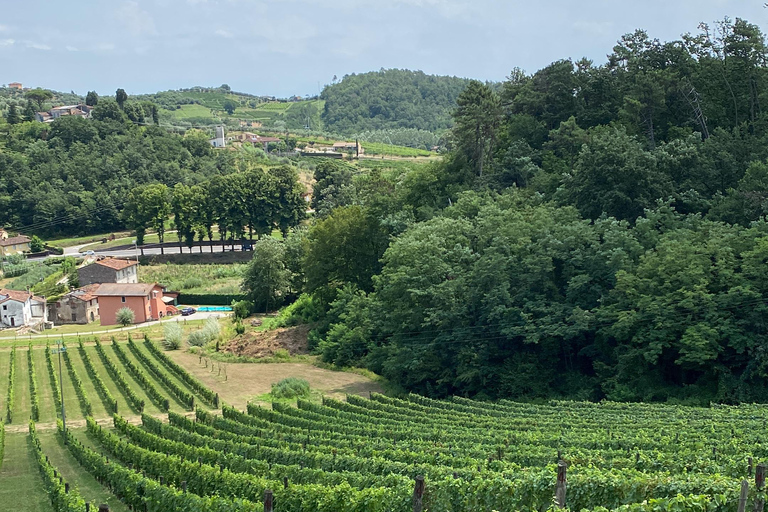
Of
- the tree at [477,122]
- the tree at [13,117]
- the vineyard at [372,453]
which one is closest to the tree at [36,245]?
the tree at [13,117]

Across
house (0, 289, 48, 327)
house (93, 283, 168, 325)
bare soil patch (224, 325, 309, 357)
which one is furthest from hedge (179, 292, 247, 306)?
bare soil patch (224, 325, 309, 357)

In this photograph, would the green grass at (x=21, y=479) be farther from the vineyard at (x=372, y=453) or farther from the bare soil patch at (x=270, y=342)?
the bare soil patch at (x=270, y=342)

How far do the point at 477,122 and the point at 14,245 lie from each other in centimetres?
6738

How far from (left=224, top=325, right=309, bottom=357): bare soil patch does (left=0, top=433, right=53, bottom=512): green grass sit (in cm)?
2088

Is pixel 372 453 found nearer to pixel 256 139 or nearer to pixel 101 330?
pixel 101 330

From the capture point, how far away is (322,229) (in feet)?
204

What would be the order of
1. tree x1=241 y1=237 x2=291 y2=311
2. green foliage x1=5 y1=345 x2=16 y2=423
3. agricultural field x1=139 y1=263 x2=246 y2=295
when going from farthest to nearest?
agricultural field x1=139 y1=263 x2=246 y2=295 < tree x1=241 y1=237 x2=291 y2=311 < green foliage x1=5 y1=345 x2=16 y2=423

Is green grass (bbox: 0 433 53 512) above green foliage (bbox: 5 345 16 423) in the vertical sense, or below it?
above

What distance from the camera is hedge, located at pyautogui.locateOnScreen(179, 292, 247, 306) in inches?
3056

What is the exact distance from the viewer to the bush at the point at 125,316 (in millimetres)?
69125

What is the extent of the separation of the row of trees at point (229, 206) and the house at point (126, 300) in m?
26.3

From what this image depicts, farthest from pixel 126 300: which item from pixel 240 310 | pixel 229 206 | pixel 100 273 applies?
pixel 229 206

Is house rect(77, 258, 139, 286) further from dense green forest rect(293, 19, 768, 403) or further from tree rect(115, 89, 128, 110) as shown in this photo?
tree rect(115, 89, 128, 110)

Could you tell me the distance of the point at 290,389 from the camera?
147 ft
